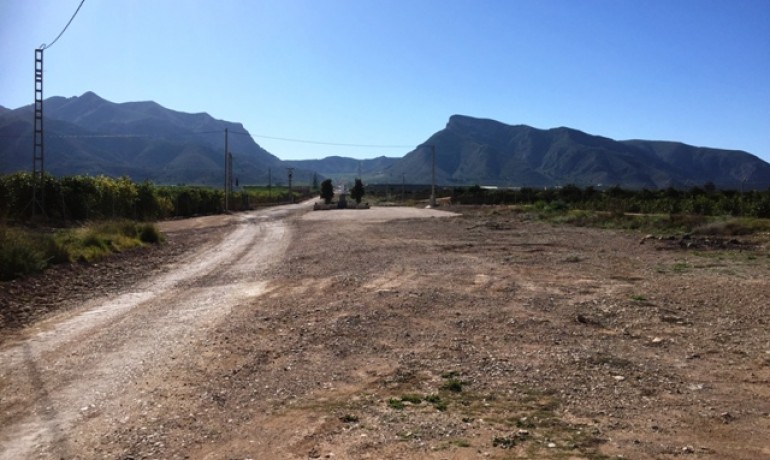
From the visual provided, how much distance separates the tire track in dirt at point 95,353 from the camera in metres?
5.97

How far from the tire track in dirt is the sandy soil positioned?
0.12 feet

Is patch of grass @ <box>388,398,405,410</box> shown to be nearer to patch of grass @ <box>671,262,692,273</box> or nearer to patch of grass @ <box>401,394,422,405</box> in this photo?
patch of grass @ <box>401,394,422,405</box>

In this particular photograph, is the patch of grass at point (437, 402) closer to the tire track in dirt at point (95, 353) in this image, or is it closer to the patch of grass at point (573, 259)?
the tire track in dirt at point (95, 353)

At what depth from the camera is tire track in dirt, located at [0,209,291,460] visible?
597 centimetres

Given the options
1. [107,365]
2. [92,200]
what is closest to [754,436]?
[107,365]

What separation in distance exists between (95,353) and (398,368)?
4.03 m

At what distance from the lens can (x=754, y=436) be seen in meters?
5.45

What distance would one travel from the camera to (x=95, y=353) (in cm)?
875

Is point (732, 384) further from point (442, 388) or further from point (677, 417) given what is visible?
point (442, 388)

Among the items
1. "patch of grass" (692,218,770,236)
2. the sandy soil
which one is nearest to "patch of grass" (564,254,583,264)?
the sandy soil

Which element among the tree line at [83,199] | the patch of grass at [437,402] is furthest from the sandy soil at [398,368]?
the tree line at [83,199]

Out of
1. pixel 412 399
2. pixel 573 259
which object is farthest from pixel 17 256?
pixel 573 259

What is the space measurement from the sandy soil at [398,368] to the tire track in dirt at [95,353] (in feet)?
0.12

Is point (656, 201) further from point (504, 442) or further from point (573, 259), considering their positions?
point (504, 442)
